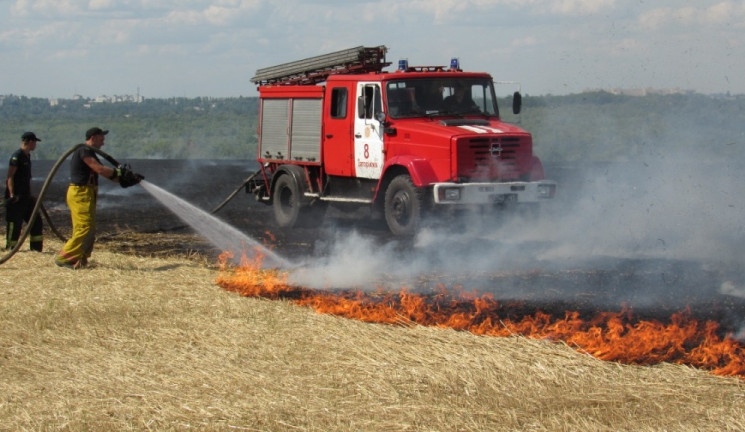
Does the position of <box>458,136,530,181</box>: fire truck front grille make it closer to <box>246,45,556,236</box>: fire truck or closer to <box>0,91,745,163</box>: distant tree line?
<box>246,45,556,236</box>: fire truck

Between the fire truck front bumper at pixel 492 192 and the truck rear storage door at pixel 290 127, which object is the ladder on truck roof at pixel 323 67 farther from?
the fire truck front bumper at pixel 492 192

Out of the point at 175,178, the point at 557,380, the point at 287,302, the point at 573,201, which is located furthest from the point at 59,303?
the point at 175,178

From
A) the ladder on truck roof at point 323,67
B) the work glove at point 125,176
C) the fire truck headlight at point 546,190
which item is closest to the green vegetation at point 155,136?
the ladder on truck roof at point 323,67

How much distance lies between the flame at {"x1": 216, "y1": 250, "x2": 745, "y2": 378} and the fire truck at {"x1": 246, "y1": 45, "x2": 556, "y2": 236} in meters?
3.92

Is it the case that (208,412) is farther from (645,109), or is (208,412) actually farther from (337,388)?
(645,109)

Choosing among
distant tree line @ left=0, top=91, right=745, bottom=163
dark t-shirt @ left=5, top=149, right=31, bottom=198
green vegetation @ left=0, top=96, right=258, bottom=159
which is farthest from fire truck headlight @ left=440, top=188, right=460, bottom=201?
green vegetation @ left=0, top=96, right=258, bottom=159

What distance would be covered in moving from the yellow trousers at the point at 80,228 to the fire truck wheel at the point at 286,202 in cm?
561

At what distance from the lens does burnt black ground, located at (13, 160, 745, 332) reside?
905 cm

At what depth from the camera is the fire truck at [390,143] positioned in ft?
45.3

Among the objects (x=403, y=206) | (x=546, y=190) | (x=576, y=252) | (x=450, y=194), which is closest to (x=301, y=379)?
(x=576, y=252)

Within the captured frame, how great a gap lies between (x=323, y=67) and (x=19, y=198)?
236 inches

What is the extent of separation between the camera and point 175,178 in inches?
1134

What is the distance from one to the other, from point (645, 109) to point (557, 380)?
4243 centimetres

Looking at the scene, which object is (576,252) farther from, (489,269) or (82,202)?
(82,202)
